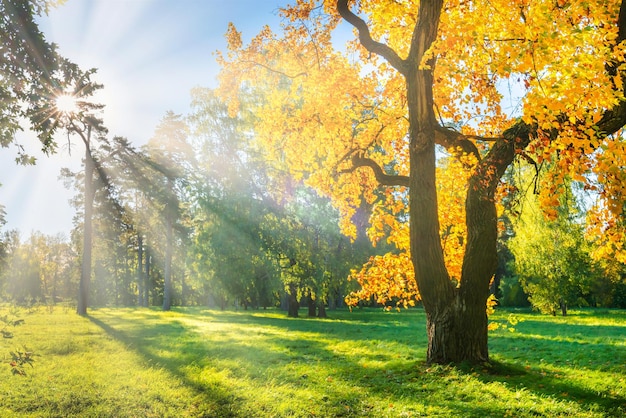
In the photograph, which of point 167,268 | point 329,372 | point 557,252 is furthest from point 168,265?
point 329,372

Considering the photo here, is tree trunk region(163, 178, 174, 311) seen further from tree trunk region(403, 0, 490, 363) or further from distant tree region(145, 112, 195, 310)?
tree trunk region(403, 0, 490, 363)

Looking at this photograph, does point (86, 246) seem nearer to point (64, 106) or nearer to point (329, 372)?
point (64, 106)

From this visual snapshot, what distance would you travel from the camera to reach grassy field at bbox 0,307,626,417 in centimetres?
670

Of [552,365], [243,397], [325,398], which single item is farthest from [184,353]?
[552,365]

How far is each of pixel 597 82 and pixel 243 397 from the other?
21.9 feet

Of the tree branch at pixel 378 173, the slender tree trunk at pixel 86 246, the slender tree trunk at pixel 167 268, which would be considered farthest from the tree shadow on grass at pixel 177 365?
the slender tree trunk at pixel 167 268

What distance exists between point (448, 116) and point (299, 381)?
6.26 metres

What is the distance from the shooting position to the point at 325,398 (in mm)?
7285

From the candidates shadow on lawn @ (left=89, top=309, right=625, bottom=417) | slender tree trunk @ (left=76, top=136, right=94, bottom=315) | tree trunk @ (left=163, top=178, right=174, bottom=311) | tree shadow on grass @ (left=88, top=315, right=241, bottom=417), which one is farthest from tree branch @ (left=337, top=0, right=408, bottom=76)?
tree trunk @ (left=163, top=178, right=174, bottom=311)

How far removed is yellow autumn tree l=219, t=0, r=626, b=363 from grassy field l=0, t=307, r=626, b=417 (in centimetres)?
132

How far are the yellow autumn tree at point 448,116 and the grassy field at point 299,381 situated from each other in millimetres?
1321

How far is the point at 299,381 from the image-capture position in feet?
27.9

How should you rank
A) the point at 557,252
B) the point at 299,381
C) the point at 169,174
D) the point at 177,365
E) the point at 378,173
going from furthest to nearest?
the point at 169,174 < the point at 557,252 < the point at 378,173 < the point at 177,365 < the point at 299,381

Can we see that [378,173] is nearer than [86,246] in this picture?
Yes
